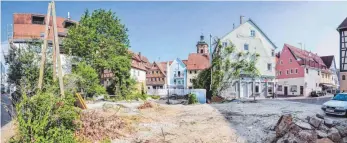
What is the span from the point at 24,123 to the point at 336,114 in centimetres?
1448

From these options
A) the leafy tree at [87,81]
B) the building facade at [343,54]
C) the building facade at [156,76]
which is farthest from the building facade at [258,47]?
the building facade at [156,76]

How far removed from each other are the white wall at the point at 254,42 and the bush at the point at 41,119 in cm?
2992

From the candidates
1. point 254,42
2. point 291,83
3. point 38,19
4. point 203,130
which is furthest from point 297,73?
point 38,19

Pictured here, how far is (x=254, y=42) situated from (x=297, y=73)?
12.4 meters

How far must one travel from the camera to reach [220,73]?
30156 mm

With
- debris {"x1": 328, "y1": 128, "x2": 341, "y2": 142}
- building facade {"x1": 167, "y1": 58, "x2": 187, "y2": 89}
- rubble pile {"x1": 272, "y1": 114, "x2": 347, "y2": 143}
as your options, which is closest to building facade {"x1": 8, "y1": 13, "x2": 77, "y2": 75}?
rubble pile {"x1": 272, "y1": 114, "x2": 347, "y2": 143}

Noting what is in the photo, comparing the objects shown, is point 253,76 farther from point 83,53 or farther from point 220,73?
point 83,53

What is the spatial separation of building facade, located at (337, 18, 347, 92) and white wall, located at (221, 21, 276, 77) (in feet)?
26.3

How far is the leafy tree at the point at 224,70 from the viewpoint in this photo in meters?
29.9

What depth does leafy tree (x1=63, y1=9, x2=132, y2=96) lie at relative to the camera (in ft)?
96.8

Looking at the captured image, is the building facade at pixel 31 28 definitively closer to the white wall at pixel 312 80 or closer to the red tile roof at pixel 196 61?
the red tile roof at pixel 196 61

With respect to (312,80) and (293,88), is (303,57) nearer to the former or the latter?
(312,80)

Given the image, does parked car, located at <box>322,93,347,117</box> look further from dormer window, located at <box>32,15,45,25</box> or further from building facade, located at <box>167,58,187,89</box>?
building facade, located at <box>167,58,187,89</box>

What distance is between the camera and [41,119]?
8.00m
